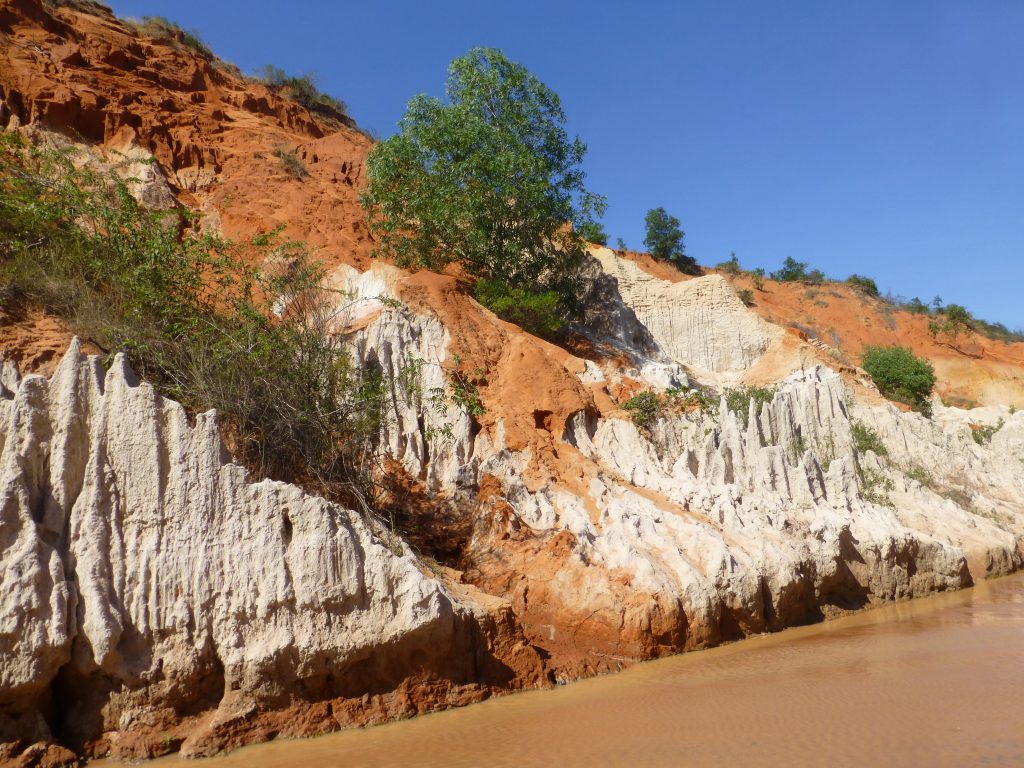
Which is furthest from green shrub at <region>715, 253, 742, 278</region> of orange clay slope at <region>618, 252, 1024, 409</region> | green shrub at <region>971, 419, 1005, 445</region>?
green shrub at <region>971, 419, 1005, 445</region>

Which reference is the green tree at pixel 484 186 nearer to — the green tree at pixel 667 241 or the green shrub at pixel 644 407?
the green shrub at pixel 644 407

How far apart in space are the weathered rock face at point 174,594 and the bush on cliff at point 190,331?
1520mm

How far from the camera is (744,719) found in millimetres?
6891

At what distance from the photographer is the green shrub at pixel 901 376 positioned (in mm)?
34312

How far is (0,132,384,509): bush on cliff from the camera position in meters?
9.18

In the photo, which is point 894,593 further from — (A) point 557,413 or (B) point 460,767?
(B) point 460,767

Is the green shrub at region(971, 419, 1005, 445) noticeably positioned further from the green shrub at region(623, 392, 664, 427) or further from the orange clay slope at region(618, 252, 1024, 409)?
the orange clay slope at region(618, 252, 1024, 409)

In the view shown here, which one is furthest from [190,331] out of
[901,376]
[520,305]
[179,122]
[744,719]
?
[901,376]

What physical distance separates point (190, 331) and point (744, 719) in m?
8.18

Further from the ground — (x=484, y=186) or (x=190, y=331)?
(x=484, y=186)

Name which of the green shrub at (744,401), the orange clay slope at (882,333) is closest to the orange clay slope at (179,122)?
A: the green shrub at (744,401)

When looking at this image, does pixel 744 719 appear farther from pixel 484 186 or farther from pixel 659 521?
pixel 484 186

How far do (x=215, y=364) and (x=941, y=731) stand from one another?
8340mm

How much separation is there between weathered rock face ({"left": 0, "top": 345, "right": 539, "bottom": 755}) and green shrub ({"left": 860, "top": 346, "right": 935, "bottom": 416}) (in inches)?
1251
